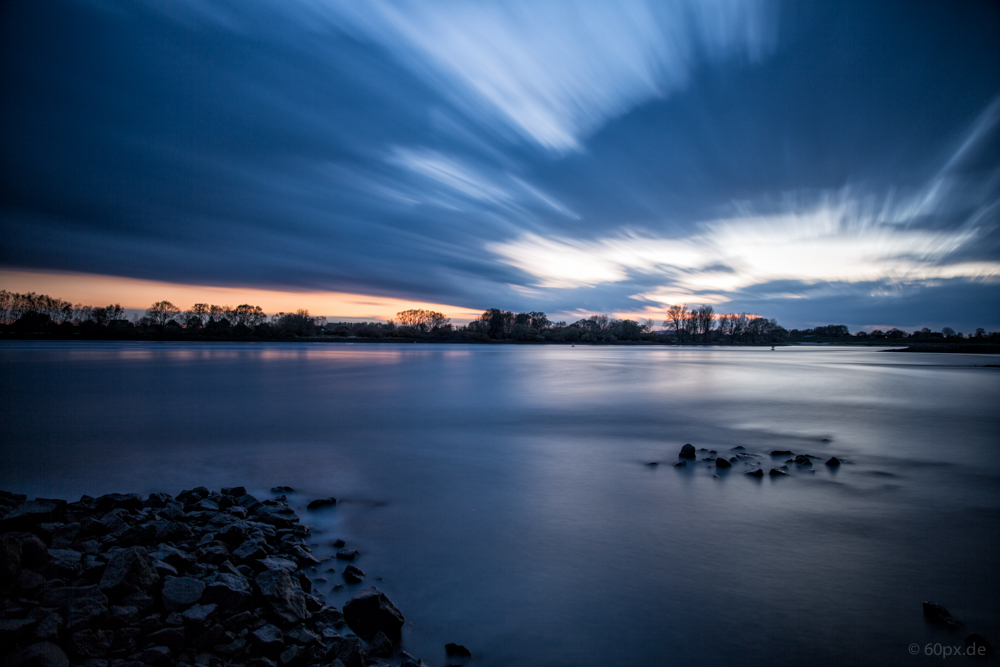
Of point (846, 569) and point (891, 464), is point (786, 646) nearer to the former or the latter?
point (846, 569)

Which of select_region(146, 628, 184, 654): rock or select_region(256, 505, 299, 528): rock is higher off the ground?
select_region(146, 628, 184, 654): rock

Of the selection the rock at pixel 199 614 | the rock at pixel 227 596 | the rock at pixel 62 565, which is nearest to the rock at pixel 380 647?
the rock at pixel 227 596

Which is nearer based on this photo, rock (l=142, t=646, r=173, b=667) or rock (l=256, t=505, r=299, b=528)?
rock (l=142, t=646, r=173, b=667)

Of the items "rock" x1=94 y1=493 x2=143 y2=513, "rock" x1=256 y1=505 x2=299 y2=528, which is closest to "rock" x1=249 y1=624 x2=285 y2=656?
"rock" x1=256 y1=505 x2=299 y2=528

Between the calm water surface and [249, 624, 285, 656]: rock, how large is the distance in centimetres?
83

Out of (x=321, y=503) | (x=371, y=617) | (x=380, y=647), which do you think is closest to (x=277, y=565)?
(x=371, y=617)

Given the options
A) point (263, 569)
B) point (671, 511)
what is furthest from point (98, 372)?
point (671, 511)

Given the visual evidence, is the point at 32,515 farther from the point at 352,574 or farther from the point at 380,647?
the point at 380,647

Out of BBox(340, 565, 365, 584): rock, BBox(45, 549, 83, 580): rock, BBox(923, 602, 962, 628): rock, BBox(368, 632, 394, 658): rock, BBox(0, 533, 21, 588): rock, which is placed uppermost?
BBox(0, 533, 21, 588): rock

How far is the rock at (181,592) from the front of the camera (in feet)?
10.7

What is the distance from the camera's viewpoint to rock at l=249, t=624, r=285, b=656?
→ 3041mm

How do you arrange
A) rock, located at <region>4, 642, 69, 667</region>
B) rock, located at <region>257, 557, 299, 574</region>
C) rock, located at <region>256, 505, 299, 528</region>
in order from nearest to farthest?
rock, located at <region>4, 642, 69, 667</region>
rock, located at <region>257, 557, 299, 574</region>
rock, located at <region>256, 505, 299, 528</region>

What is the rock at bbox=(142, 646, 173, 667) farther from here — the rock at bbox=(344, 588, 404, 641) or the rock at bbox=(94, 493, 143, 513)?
the rock at bbox=(94, 493, 143, 513)

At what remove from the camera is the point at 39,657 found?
8.48ft
